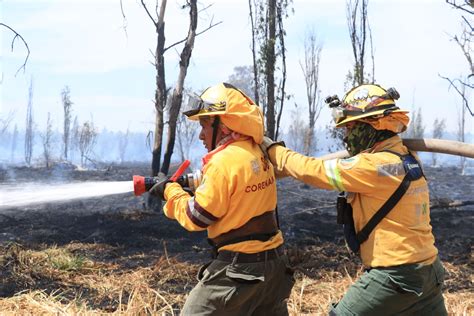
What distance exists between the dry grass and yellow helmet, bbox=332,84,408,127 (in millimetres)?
1904

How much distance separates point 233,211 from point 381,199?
744mm

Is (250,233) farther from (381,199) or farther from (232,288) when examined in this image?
(381,199)

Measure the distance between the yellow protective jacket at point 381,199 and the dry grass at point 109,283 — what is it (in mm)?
1670

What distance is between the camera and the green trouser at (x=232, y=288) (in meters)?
2.64

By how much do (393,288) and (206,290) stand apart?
0.93m

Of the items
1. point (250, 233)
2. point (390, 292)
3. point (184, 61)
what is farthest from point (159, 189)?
point (184, 61)

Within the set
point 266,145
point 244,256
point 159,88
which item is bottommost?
point 244,256

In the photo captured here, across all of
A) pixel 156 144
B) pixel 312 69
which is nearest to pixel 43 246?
pixel 156 144

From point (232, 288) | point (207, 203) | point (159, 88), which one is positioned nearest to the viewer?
point (207, 203)

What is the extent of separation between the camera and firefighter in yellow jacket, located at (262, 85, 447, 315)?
2.63 metres

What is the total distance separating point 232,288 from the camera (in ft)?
8.71

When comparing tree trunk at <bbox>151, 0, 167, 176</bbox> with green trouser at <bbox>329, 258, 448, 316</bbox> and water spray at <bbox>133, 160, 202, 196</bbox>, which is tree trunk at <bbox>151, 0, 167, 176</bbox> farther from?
green trouser at <bbox>329, 258, 448, 316</bbox>

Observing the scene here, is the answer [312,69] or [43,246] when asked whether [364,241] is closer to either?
[43,246]

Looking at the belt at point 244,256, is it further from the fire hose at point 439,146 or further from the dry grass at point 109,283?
the dry grass at point 109,283
